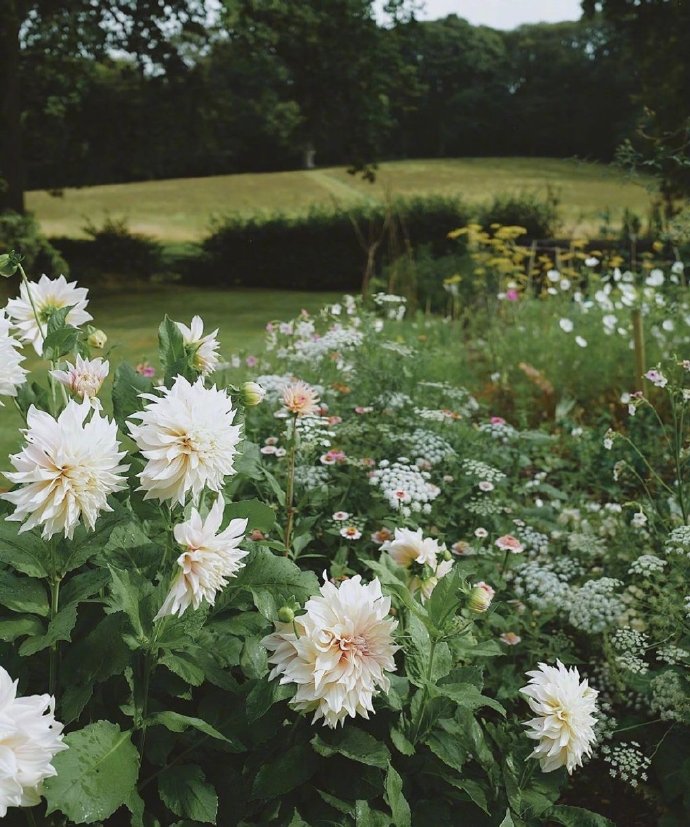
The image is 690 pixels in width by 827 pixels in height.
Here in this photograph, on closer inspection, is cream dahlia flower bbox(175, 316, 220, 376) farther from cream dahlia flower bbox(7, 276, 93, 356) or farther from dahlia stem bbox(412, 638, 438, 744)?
dahlia stem bbox(412, 638, 438, 744)

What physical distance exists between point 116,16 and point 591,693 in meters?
13.3

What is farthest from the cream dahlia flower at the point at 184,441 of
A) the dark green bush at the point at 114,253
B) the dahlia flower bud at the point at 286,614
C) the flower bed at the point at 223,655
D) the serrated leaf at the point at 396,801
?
the dark green bush at the point at 114,253

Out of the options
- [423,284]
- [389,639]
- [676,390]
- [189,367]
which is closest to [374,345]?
[676,390]

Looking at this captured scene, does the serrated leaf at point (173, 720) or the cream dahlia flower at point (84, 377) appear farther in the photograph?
the cream dahlia flower at point (84, 377)

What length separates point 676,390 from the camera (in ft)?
7.94

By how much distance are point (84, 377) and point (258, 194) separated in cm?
2075

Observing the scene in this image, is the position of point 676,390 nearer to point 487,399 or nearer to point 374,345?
point 374,345

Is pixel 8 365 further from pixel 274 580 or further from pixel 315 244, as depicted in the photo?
pixel 315 244

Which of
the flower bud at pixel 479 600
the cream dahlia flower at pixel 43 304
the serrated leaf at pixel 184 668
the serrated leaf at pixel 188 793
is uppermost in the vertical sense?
the cream dahlia flower at pixel 43 304

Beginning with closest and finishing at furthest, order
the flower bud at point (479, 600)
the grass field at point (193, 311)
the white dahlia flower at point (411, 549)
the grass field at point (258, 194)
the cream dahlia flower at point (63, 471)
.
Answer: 1. the cream dahlia flower at point (63, 471)
2. the flower bud at point (479, 600)
3. the white dahlia flower at point (411, 549)
4. the grass field at point (193, 311)
5. the grass field at point (258, 194)

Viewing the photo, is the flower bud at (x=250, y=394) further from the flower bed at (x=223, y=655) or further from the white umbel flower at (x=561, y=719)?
the white umbel flower at (x=561, y=719)

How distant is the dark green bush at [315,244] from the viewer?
1352 centimetres

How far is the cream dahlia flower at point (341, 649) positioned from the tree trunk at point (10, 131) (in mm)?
12633

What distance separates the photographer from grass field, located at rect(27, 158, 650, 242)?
1995cm
